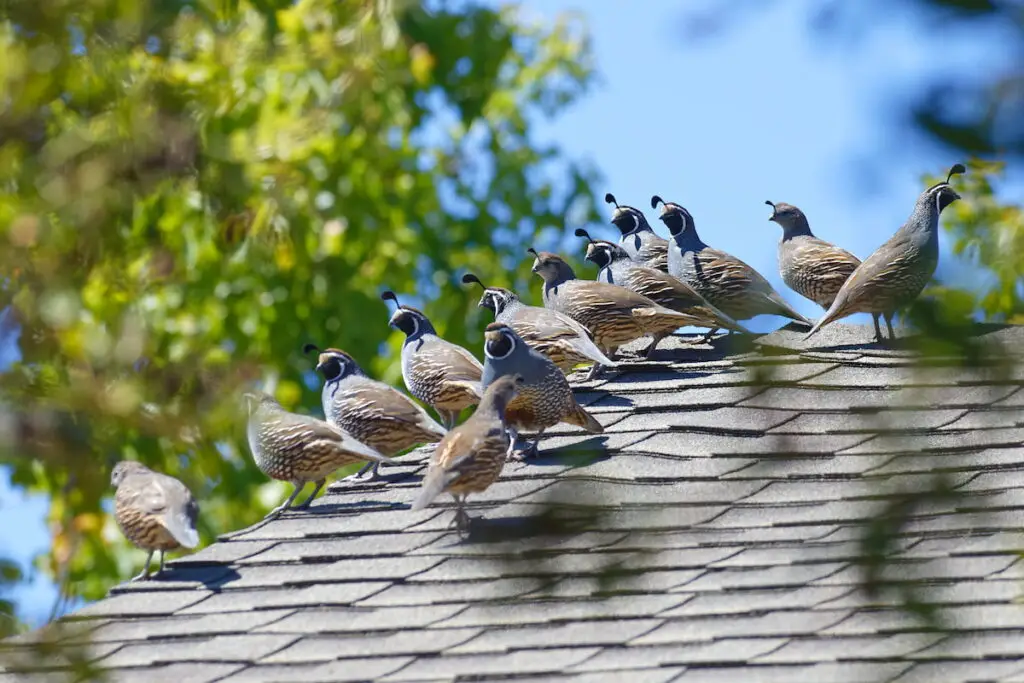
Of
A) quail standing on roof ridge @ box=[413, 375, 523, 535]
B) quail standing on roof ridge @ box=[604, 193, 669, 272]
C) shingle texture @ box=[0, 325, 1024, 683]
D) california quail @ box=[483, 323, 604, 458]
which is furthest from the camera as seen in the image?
quail standing on roof ridge @ box=[604, 193, 669, 272]

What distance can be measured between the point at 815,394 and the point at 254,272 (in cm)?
934

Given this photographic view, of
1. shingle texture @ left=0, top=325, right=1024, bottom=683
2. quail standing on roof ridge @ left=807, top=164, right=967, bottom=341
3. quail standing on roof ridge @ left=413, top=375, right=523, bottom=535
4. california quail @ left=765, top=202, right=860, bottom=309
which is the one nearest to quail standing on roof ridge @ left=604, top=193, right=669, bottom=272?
california quail @ left=765, top=202, right=860, bottom=309

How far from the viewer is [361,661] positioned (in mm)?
4336

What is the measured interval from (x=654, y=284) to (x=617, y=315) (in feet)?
1.55

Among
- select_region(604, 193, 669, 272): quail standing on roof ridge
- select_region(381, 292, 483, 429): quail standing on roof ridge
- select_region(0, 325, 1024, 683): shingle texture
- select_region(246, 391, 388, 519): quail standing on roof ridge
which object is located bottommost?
select_region(0, 325, 1024, 683): shingle texture

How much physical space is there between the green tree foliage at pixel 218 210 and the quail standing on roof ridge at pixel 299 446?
0.46 meters

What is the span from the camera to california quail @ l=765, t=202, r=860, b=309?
746cm

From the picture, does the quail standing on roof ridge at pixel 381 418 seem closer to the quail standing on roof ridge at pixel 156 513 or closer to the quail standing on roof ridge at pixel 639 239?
the quail standing on roof ridge at pixel 156 513

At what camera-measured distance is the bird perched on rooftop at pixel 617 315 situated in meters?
7.14

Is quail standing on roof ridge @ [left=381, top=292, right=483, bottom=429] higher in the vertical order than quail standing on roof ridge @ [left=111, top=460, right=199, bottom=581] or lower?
higher

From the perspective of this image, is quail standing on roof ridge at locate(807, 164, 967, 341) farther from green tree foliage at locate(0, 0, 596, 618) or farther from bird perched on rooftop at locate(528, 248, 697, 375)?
green tree foliage at locate(0, 0, 596, 618)

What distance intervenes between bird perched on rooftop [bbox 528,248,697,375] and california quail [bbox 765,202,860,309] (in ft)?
2.07

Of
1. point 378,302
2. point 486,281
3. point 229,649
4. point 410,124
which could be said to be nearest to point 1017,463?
point 229,649

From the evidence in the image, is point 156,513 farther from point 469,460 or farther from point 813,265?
point 813,265
